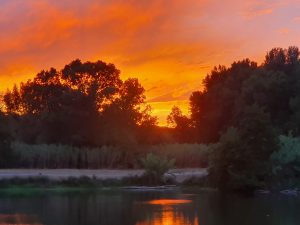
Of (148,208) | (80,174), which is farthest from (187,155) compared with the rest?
(148,208)

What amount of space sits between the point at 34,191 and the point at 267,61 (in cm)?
3541

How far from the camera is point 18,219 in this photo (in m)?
23.5

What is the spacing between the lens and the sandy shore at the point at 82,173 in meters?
40.5

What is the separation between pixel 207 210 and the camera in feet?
87.3

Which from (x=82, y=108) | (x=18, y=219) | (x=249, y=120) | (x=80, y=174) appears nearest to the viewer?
(x=18, y=219)

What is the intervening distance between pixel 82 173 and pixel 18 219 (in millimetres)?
19332

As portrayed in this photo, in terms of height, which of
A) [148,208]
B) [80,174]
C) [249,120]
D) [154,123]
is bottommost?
[148,208]

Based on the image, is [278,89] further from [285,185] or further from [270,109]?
[285,185]

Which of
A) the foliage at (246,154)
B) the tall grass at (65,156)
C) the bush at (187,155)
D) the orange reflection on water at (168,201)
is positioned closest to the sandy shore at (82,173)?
the tall grass at (65,156)

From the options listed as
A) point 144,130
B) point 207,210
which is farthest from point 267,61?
point 207,210

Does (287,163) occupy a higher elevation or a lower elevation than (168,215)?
higher

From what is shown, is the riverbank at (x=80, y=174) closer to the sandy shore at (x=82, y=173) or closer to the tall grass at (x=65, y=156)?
the sandy shore at (x=82, y=173)

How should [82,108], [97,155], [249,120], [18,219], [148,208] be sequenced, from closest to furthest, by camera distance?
1. [18,219]
2. [148,208]
3. [249,120]
4. [97,155]
5. [82,108]

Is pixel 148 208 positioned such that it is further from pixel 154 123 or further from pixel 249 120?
pixel 154 123
